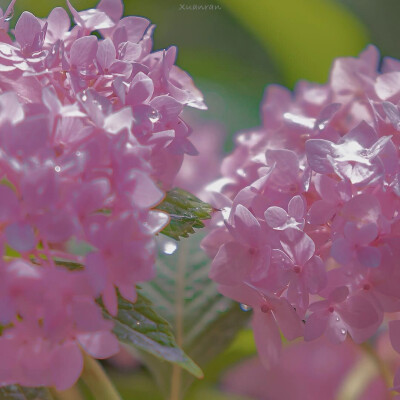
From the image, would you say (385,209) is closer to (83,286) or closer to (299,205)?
(299,205)

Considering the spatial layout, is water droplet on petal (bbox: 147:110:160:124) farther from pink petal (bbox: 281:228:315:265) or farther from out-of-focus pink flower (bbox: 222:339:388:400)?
out-of-focus pink flower (bbox: 222:339:388:400)

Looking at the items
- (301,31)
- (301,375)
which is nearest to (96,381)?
(301,375)

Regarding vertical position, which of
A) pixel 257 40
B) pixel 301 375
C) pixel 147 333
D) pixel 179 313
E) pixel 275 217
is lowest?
pixel 301 375

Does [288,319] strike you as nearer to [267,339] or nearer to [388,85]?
[267,339]

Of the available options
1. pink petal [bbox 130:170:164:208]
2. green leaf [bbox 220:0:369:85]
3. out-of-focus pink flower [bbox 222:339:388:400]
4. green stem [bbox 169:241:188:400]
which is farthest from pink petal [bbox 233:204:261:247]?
green leaf [bbox 220:0:369:85]

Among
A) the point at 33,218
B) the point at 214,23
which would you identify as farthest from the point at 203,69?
the point at 33,218
